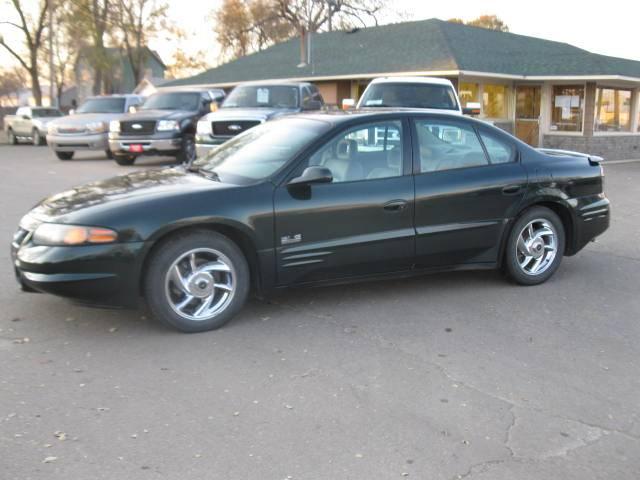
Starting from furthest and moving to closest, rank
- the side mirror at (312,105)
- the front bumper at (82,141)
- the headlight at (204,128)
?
the front bumper at (82,141), the side mirror at (312,105), the headlight at (204,128)

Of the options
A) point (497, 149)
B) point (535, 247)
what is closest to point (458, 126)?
point (497, 149)

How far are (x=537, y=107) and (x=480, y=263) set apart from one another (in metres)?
18.8

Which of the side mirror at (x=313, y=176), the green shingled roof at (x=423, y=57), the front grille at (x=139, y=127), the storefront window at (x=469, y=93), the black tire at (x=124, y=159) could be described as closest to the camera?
the side mirror at (x=313, y=176)

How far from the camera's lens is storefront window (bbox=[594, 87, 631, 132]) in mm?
21703

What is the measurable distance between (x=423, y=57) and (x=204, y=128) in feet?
36.6

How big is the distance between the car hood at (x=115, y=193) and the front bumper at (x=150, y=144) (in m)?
10.1

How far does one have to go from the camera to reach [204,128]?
44.7 feet

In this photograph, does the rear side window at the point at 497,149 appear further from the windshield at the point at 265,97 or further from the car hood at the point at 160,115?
the car hood at the point at 160,115

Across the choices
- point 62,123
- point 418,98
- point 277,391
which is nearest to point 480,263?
point 277,391

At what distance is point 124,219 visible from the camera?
14.3 feet

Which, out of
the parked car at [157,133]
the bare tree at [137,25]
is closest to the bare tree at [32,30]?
the bare tree at [137,25]

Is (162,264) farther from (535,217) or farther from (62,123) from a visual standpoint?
(62,123)

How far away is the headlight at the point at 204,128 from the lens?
13.5m

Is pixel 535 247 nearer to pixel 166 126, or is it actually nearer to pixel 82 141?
pixel 166 126
